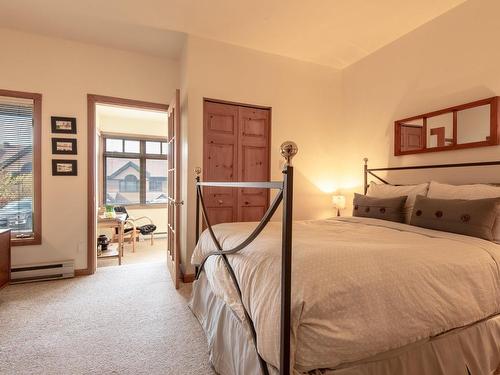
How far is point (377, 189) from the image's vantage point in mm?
2982

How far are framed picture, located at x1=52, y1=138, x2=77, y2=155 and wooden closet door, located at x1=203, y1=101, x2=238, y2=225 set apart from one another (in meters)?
1.59

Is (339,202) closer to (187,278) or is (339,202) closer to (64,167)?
(187,278)

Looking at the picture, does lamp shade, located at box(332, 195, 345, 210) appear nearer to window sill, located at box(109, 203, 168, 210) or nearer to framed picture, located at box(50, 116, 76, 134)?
framed picture, located at box(50, 116, 76, 134)

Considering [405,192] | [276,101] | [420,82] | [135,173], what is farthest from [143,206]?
[420,82]

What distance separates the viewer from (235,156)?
11.1ft

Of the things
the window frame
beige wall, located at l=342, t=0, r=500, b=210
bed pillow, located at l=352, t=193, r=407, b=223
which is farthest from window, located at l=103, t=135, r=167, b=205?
bed pillow, located at l=352, t=193, r=407, b=223

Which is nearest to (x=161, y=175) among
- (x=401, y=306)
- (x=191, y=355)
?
(x=191, y=355)

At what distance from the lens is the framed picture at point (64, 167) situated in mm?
3146

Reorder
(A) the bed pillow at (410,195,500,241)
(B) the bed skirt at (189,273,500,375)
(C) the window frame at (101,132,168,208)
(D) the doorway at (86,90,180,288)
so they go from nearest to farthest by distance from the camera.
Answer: (B) the bed skirt at (189,273,500,375) → (A) the bed pillow at (410,195,500,241) → (D) the doorway at (86,90,180,288) → (C) the window frame at (101,132,168,208)

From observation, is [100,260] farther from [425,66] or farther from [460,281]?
[425,66]

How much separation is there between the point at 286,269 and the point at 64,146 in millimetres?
3306

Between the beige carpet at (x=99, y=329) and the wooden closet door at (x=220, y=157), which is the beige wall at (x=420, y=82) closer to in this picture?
the wooden closet door at (x=220, y=157)

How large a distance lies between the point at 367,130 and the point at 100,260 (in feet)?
13.8

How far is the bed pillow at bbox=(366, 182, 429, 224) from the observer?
252cm
